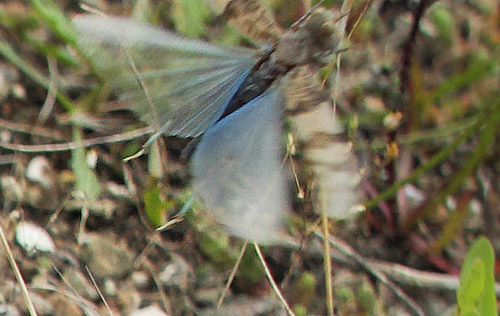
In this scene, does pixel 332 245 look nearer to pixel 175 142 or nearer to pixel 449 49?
pixel 175 142

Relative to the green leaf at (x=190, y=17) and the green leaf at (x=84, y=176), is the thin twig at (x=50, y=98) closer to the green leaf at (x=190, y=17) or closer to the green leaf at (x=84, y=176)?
the green leaf at (x=84, y=176)

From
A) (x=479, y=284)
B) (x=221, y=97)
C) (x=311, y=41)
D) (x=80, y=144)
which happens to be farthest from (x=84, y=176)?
(x=479, y=284)

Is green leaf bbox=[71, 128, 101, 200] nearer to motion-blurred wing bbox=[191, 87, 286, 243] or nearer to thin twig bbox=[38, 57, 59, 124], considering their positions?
thin twig bbox=[38, 57, 59, 124]

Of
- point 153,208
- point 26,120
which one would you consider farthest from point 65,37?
point 153,208

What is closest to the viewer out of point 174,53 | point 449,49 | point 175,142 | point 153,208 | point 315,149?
point 315,149

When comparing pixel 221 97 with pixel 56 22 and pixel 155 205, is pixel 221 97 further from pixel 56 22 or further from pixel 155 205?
pixel 56 22
